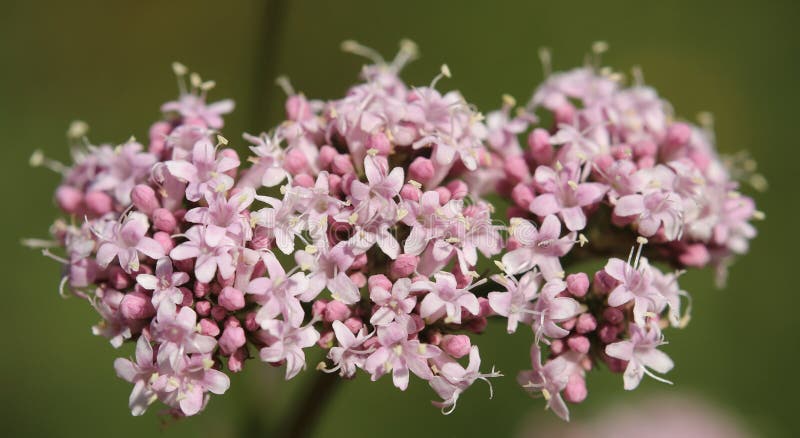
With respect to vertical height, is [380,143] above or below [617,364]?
above

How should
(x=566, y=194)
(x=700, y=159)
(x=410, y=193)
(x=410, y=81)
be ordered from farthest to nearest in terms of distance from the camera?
1. (x=410, y=81)
2. (x=700, y=159)
3. (x=566, y=194)
4. (x=410, y=193)

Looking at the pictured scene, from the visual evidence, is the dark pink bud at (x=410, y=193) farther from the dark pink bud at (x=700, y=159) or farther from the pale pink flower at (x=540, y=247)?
the dark pink bud at (x=700, y=159)

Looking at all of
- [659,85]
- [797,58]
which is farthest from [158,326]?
[797,58]

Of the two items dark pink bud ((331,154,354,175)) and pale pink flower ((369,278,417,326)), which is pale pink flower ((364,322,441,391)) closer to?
pale pink flower ((369,278,417,326))

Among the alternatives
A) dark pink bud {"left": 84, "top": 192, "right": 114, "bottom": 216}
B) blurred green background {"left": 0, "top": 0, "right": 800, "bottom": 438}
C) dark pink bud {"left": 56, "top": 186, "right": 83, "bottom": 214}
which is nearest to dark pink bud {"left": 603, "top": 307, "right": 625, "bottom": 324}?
blurred green background {"left": 0, "top": 0, "right": 800, "bottom": 438}

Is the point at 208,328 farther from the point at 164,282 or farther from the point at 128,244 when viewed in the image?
the point at 128,244

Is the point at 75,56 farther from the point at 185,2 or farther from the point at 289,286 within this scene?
the point at 289,286

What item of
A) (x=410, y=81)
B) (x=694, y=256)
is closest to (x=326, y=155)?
(x=694, y=256)
